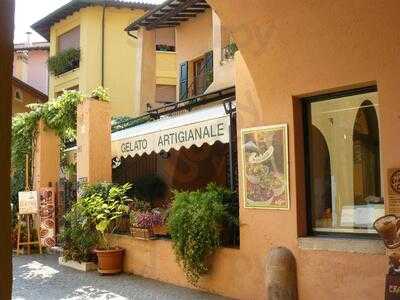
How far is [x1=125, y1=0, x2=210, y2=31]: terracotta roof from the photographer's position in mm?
15602

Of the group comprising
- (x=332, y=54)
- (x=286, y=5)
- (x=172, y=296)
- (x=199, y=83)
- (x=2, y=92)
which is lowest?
(x=172, y=296)

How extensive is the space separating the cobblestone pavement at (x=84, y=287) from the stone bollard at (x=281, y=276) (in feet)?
4.03

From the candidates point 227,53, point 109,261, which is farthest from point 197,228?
point 227,53

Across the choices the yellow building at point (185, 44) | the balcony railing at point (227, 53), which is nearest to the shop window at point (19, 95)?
the yellow building at point (185, 44)

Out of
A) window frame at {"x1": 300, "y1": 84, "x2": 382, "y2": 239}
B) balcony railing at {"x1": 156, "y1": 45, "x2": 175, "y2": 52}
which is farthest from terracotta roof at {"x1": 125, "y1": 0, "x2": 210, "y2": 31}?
window frame at {"x1": 300, "y1": 84, "x2": 382, "y2": 239}

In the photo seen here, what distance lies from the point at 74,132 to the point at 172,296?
23.4ft

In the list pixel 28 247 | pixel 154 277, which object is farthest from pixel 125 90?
pixel 154 277

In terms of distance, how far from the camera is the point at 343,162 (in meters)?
6.84

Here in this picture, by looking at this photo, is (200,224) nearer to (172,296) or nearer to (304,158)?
(172,296)

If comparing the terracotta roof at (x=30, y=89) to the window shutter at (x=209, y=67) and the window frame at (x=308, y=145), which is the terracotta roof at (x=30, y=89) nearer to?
the window shutter at (x=209, y=67)

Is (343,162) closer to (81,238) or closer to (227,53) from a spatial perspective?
(81,238)

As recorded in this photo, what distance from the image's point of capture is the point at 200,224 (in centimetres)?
770

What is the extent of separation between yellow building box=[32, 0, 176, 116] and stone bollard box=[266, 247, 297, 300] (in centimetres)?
1914

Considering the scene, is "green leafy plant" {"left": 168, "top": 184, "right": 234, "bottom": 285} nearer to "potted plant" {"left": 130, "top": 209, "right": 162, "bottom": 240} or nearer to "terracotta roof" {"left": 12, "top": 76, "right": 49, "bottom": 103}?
"potted plant" {"left": 130, "top": 209, "right": 162, "bottom": 240}
